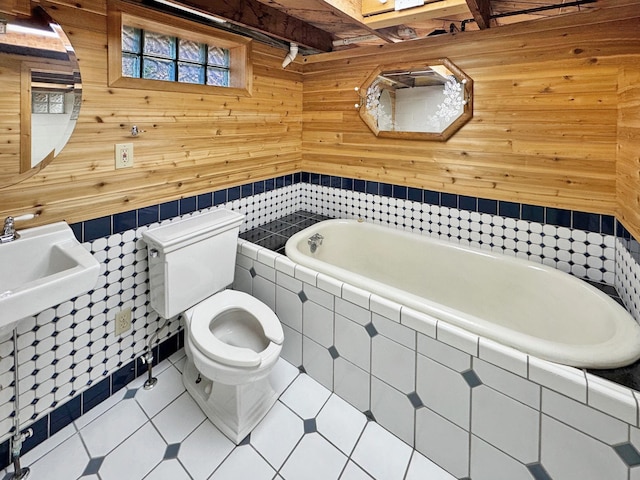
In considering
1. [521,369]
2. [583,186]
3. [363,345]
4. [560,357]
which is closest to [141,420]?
[363,345]

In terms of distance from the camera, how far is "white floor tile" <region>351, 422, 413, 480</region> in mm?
1432

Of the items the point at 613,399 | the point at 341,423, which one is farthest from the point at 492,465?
the point at 341,423

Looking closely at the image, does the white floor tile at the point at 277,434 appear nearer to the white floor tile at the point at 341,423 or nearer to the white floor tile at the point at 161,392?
the white floor tile at the point at 341,423

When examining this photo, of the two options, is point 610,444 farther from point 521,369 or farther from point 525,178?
point 525,178

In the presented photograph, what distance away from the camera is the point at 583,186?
5.89 ft

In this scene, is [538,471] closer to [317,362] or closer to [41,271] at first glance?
[317,362]

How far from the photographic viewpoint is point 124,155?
5.49 feet

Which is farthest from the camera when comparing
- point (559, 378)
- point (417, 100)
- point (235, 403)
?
point (417, 100)

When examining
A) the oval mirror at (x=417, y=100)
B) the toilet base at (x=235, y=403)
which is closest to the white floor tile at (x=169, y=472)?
the toilet base at (x=235, y=403)

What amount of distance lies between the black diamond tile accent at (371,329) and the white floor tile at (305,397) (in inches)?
19.8

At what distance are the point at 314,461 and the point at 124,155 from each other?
175cm

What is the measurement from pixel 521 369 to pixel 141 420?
1765mm

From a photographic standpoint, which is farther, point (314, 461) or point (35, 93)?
point (314, 461)

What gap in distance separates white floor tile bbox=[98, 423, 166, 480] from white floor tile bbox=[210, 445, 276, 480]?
0.98 ft
